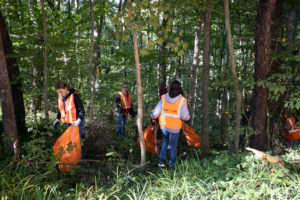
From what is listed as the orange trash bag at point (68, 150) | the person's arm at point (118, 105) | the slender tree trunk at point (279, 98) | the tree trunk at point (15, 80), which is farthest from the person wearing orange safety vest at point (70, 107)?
the slender tree trunk at point (279, 98)

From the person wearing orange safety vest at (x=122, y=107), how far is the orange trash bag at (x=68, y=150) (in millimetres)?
2478

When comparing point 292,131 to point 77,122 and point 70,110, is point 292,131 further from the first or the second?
point 70,110

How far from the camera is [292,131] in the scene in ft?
17.3

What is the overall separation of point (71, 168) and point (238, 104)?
3.25 meters

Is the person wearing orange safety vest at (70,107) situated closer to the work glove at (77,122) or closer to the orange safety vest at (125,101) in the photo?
the work glove at (77,122)

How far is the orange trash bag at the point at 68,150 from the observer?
3486 mm

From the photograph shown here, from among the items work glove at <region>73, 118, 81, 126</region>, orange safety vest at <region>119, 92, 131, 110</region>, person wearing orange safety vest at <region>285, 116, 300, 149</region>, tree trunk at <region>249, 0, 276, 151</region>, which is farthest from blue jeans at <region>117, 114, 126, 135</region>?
person wearing orange safety vest at <region>285, 116, 300, 149</region>

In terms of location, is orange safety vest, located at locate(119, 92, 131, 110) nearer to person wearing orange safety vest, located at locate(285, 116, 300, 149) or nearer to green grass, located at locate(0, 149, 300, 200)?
green grass, located at locate(0, 149, 300, 200)

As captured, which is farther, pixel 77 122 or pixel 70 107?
pixel 70 107

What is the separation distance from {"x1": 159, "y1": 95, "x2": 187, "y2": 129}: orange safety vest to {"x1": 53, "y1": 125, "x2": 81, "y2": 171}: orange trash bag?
1646 mm

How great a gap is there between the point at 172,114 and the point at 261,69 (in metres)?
1.89

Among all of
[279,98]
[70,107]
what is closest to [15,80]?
[70,107]

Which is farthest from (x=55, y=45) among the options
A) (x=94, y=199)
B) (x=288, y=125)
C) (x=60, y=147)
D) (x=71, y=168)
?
A: (x=288, y=125)

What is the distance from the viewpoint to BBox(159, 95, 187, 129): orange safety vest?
398 cm
